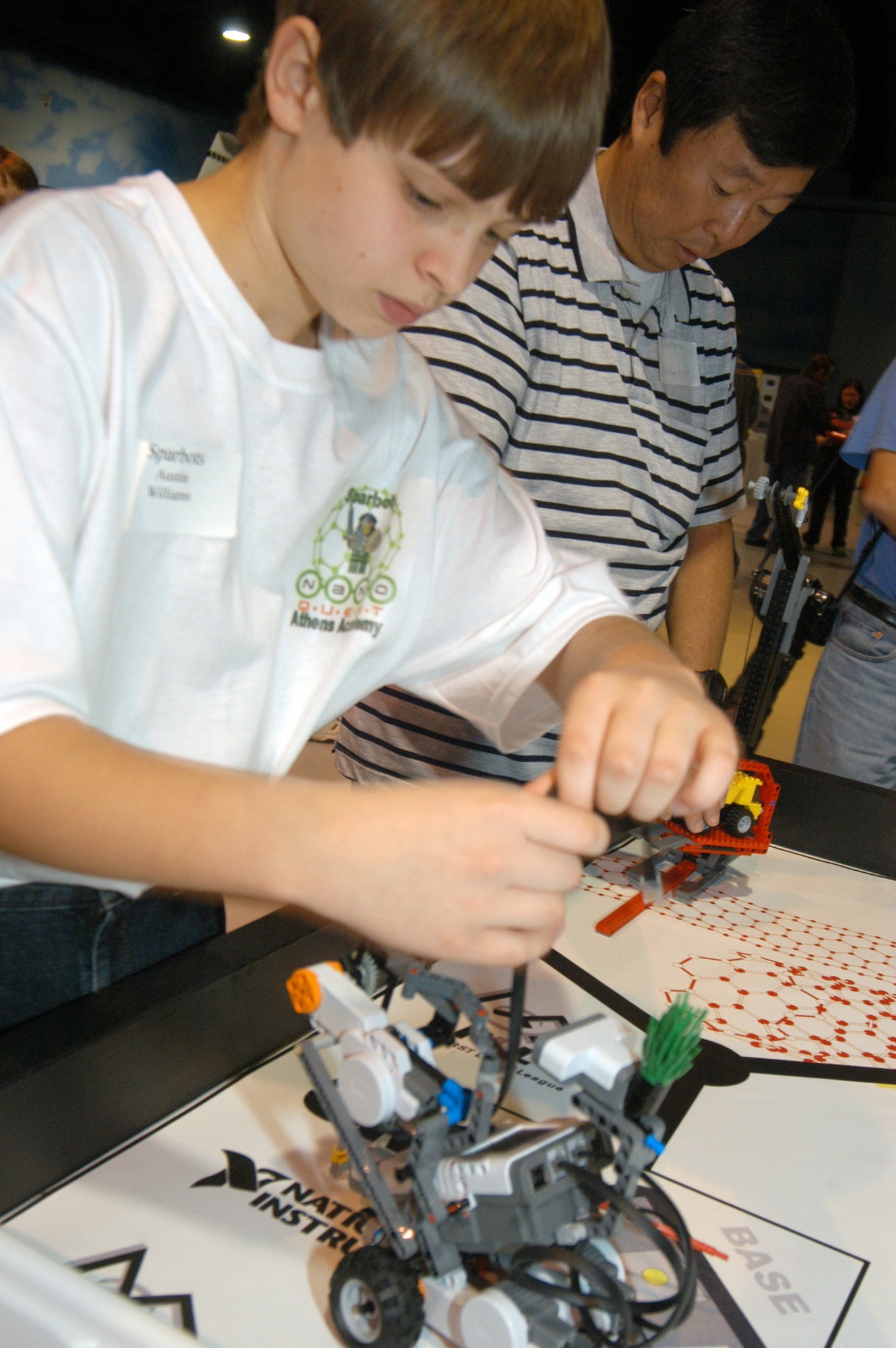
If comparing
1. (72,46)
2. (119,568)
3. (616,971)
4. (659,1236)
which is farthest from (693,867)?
(72,46)

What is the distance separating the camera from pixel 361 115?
0.50m

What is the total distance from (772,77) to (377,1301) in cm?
105

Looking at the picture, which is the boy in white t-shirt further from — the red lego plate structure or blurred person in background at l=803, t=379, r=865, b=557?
blurred person in background at l=803, t=379, r=865, b=557

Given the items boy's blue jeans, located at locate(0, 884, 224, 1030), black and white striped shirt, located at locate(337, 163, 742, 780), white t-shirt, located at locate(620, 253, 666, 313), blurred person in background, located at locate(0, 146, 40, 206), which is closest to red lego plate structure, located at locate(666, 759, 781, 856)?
black and white striped shirt, located at locate(337, 163, 742, 780)

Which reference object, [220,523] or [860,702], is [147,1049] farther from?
[860,702]

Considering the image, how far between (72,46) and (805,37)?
20.1 feet

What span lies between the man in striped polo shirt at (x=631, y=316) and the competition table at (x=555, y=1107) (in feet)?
1.06

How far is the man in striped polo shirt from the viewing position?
98 centimetres

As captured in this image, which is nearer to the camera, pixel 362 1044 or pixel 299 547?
pixel 362 1044

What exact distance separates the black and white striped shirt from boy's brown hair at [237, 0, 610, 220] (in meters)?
0.40

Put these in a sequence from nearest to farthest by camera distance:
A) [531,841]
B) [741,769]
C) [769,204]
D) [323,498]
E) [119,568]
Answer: [531,841]
[119,568]
[323,498]
[769,204]
[741,769]

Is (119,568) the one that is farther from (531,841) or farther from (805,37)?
(805,37)

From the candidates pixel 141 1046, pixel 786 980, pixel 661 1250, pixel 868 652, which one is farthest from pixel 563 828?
pixel 868 652

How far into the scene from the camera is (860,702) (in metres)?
1.61
